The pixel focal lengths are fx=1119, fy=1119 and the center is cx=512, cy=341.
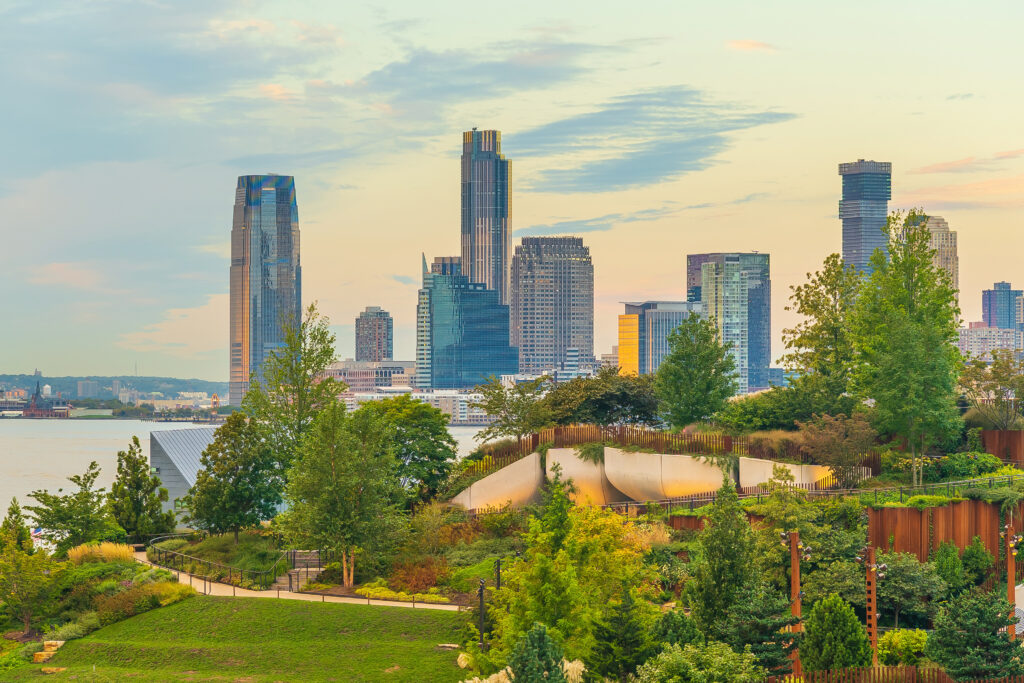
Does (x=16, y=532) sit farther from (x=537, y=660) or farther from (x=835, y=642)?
(x=835, y=642)

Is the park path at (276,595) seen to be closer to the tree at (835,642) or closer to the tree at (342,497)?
the tree at (342,497)

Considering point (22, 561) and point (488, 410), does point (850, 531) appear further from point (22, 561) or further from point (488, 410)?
point (22, 561)

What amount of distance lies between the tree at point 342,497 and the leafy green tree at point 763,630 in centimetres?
1417

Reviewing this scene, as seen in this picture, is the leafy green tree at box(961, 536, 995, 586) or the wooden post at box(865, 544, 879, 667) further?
the leafy green tree at box(961, 536, 995, 586)

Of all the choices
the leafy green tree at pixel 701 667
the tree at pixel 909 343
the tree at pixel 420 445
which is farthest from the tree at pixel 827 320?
the leafy green tree at pixel 701 667

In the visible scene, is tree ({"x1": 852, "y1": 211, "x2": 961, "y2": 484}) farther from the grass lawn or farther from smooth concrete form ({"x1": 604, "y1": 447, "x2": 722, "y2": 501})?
the grass lawn

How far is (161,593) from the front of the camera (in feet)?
107

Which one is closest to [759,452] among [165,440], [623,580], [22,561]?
[623,580]

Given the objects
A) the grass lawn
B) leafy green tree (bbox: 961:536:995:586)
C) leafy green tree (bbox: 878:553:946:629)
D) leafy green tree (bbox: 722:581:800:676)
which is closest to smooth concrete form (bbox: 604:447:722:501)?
leafy green tree (bbox: 961:536:995:586)

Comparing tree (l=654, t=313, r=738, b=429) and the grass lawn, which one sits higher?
tree (l=654, t=313, r=738, b=429)

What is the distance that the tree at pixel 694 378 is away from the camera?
4956 centimetres

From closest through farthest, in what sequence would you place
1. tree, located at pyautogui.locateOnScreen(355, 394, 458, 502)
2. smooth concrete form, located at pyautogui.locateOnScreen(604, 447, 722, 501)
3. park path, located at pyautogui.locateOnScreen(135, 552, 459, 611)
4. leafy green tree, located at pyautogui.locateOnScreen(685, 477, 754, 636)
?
leafy green tree, located at pyautogui.locateOnScreen(685, 477, 754, 636), park path, located at pyautogui.locateOnScreen(135, 552, 459, 611), smooth concrete form, located at pyautogui.locateOnScreen(604, 447, 722, 501), tree, located at pyautogui.locateOnScreen(355, 394, 458, 502)

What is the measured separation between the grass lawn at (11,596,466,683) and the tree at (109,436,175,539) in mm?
10552

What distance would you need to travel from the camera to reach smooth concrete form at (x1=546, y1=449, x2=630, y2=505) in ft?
153
